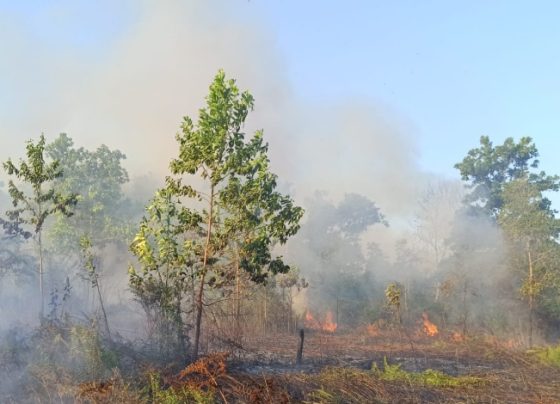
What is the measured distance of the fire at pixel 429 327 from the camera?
100 feet

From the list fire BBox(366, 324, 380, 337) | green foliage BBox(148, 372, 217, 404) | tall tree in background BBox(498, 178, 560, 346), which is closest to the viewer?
green foliage BBox(148, 372, 217, 404)

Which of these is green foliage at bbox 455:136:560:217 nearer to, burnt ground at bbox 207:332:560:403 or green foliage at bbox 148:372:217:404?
burnt ground at bbox 207:332:560:403

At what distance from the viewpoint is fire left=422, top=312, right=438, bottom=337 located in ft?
100

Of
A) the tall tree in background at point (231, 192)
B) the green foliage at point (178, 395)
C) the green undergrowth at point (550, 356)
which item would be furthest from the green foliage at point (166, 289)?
the green undergrowth at point (550, 356)

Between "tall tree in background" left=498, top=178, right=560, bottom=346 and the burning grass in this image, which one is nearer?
the burning grass

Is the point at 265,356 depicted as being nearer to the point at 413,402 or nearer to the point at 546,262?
the point at 413,402

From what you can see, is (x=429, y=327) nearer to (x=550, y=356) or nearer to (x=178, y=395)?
A: (x=550, y=356)

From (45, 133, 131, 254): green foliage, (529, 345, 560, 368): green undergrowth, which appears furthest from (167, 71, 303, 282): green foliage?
(45, 133, 131, 254): green foliage

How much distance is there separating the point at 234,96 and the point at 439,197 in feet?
162

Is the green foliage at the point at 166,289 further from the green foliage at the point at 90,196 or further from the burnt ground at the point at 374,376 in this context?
the green foliage at the point at 90,196

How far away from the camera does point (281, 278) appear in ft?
104

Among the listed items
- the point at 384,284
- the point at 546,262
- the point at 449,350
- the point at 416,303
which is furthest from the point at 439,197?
the point at 449,350

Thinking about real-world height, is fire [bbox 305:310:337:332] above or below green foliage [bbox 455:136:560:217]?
below

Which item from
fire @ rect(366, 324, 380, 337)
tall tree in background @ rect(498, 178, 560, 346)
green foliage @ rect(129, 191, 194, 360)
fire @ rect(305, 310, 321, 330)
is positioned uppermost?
tall tree in background @ rect(498, 178, 560, 346)
